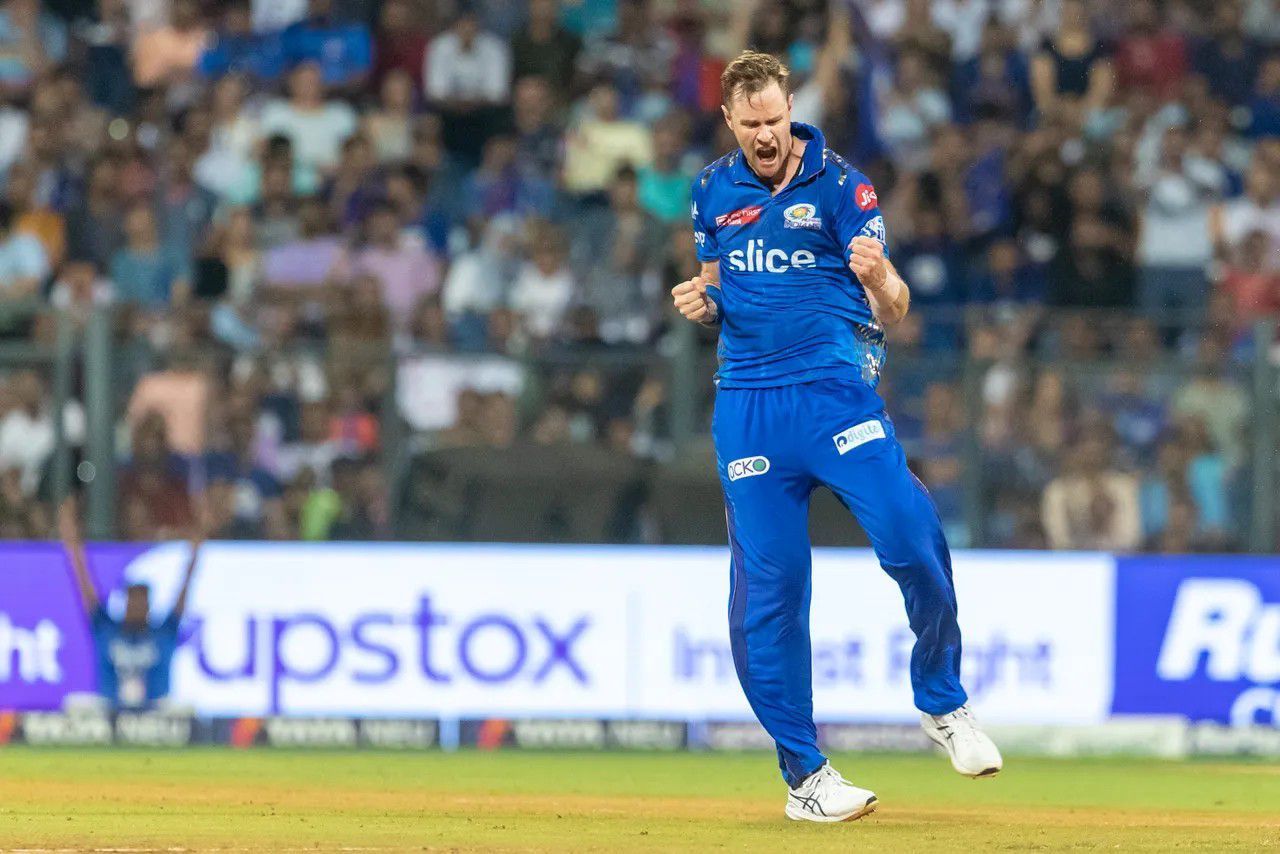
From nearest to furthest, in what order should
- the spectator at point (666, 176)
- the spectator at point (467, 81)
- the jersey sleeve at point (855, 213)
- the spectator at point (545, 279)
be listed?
the jersey sleeve at point (855, 213) < the spectator at point (545, 279) < the spectator at point (666, 176) < the spectator at point (467, 81)

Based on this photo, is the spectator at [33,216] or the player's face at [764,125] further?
the spectator at [33,216]

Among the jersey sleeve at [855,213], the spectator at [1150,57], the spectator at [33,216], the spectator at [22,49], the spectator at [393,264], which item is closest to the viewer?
the jersey sleeve at [855,213]

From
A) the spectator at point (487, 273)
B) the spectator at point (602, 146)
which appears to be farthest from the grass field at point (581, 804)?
the spectator at point (602, 146)

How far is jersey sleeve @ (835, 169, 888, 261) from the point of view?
8.05 metres

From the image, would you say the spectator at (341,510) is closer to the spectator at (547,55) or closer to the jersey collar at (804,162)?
the spectator at (547,55)

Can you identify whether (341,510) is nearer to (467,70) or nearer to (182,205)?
(182,205)

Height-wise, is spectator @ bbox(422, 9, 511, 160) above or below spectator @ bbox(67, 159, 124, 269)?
above

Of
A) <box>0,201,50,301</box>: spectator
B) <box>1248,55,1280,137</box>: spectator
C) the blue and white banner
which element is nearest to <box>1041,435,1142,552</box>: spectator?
the blue and white banner

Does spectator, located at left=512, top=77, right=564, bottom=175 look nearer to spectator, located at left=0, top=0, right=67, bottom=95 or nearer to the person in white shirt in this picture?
the person in white shirt

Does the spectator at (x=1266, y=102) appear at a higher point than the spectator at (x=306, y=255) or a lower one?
higher

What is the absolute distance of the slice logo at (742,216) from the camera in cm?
823

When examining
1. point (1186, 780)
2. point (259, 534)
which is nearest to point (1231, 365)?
point (1186, 780)

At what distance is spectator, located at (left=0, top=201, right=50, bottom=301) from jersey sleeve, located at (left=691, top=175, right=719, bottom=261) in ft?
27.9

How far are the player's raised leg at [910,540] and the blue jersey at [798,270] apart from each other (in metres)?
0.18
